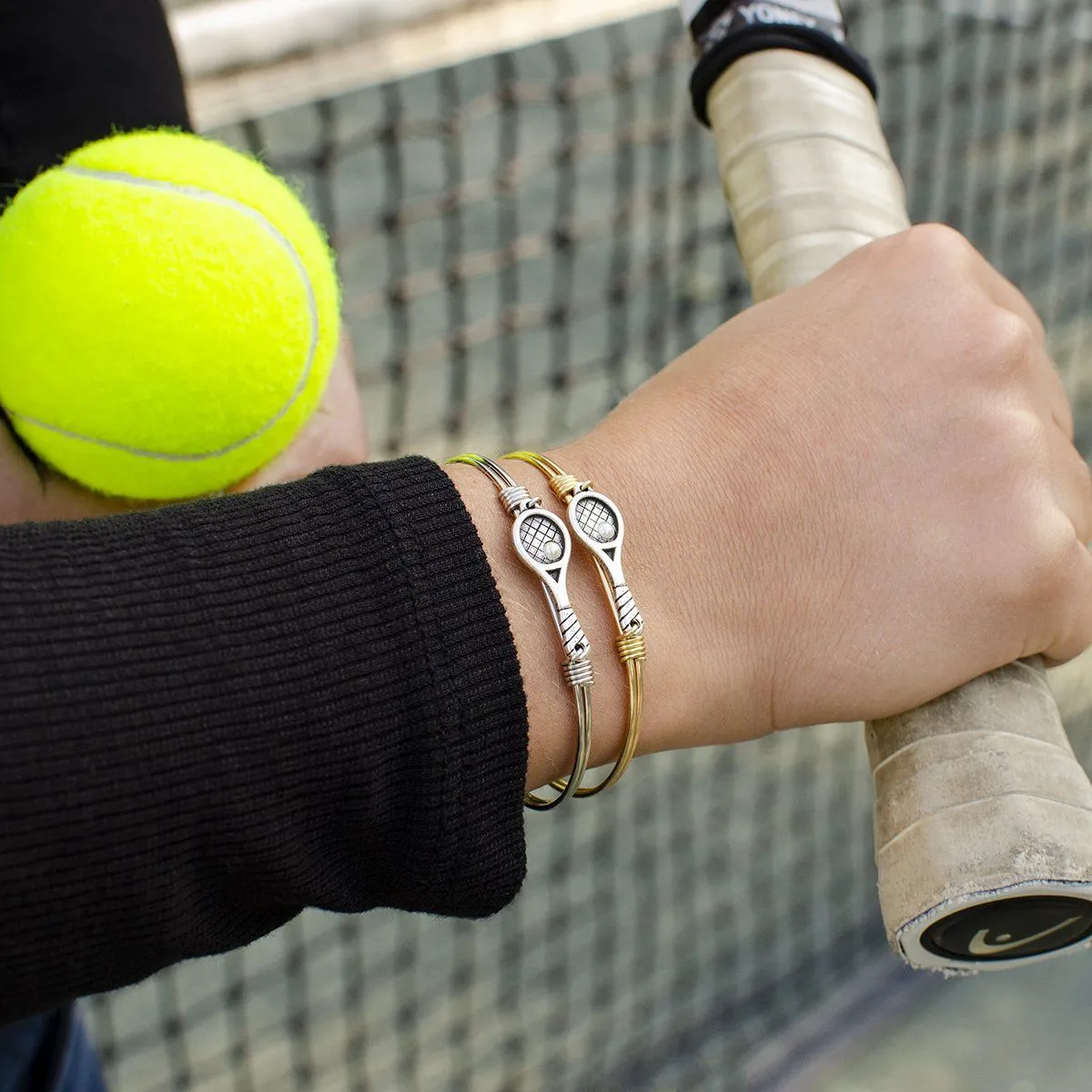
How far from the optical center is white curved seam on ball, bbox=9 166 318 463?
77 cm

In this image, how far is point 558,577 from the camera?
0.56 m

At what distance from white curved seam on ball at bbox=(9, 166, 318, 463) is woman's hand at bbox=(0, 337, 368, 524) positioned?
35 mm

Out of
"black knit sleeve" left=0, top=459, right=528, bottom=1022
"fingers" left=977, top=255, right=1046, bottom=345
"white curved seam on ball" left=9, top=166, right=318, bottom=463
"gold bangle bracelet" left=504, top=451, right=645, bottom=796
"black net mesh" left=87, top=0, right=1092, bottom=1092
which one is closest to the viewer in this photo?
"black knit sleeve" left=0, top=459, right=528, bottom=1022

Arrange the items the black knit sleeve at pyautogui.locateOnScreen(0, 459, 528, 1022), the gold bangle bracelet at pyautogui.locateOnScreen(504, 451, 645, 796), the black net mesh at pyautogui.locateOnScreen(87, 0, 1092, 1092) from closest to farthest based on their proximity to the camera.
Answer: the black knit sleeve at pyautogui.locateOnScreen(0, 459, 528, 1022)
the gold bangle bracelet at pyautogui.locateOnScreen(504, 451, 645, 796)
the black net mesh at pyautogui.locateOnScreen(87, 0, 1092, 1092)

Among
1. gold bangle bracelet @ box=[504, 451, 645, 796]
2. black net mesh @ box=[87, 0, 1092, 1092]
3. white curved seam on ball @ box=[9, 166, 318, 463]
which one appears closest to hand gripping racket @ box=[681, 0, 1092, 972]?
gold bangle bracelet @ box=[504, 451, 645, 796]

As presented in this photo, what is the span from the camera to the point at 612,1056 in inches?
64.1

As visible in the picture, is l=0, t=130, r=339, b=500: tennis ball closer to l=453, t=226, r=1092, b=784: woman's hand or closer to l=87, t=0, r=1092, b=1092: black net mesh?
l=453, t=226, r=1092, b=784: woman's hand

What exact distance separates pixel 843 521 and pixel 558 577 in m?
0.15

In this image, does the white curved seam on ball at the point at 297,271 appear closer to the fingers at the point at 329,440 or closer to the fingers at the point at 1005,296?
the fingers at the point at 329,440

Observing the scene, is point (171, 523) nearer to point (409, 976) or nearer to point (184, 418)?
point (184, 418)

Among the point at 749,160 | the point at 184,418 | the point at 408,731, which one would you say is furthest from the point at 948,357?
the point at 184,418

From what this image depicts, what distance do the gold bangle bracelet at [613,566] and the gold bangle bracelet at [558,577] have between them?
0.01m

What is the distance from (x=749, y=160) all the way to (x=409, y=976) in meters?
1.25

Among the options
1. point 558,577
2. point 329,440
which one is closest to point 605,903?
point 329,440
